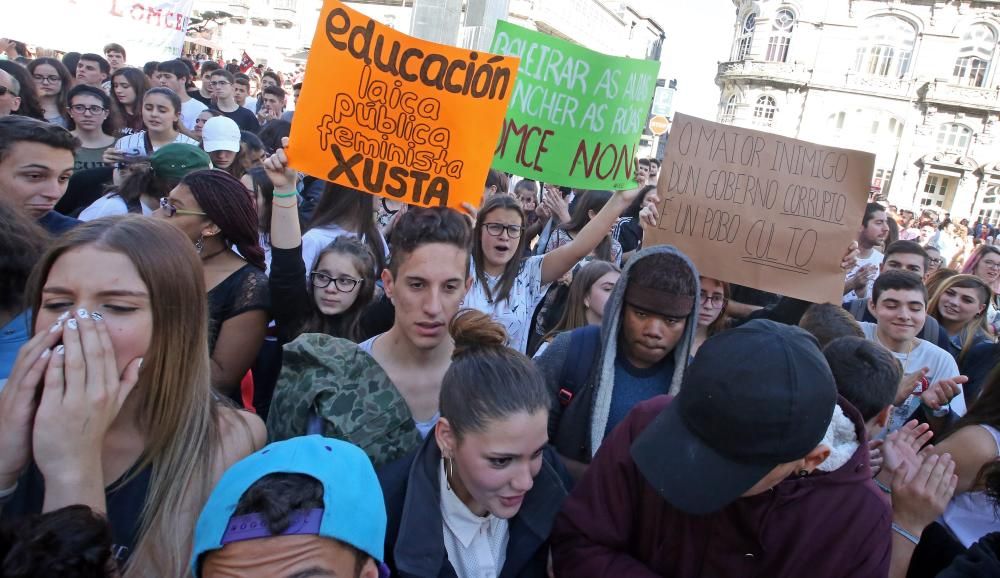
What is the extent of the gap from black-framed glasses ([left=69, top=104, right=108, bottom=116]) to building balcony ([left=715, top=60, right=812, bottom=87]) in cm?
5319

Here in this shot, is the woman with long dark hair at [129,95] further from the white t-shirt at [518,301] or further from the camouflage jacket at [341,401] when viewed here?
the camouflage jacket at [341,401]

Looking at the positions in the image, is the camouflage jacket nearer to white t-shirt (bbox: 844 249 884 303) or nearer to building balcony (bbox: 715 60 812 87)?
white t-shirt (bbox: 844 249 884 303)

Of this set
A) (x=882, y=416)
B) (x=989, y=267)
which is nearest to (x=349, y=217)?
(x=882, y=416)

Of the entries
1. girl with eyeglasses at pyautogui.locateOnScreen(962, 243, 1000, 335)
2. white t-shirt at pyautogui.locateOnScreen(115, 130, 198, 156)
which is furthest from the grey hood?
girl with eyeglasses at pyautogui.locateOnScreen(962, 243, 1000, 335)

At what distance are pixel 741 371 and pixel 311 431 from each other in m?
1.32

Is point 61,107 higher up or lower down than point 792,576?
higher up

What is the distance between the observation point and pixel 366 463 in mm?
1529

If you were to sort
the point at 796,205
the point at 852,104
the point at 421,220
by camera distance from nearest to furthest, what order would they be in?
the point at 421,220 < the point at 796,205 < the point at 852,104

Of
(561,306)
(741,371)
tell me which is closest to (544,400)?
(741,371)

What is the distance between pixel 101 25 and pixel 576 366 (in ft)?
27.4

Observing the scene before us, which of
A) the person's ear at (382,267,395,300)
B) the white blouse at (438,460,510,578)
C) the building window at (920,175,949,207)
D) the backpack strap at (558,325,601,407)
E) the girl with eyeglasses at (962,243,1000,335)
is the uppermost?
the building window at (920,175,949,207)

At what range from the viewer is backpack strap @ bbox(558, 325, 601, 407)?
2.43 m

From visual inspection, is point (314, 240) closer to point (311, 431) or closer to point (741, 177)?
point (311, 431)

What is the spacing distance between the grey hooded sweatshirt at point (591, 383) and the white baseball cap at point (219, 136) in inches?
154
